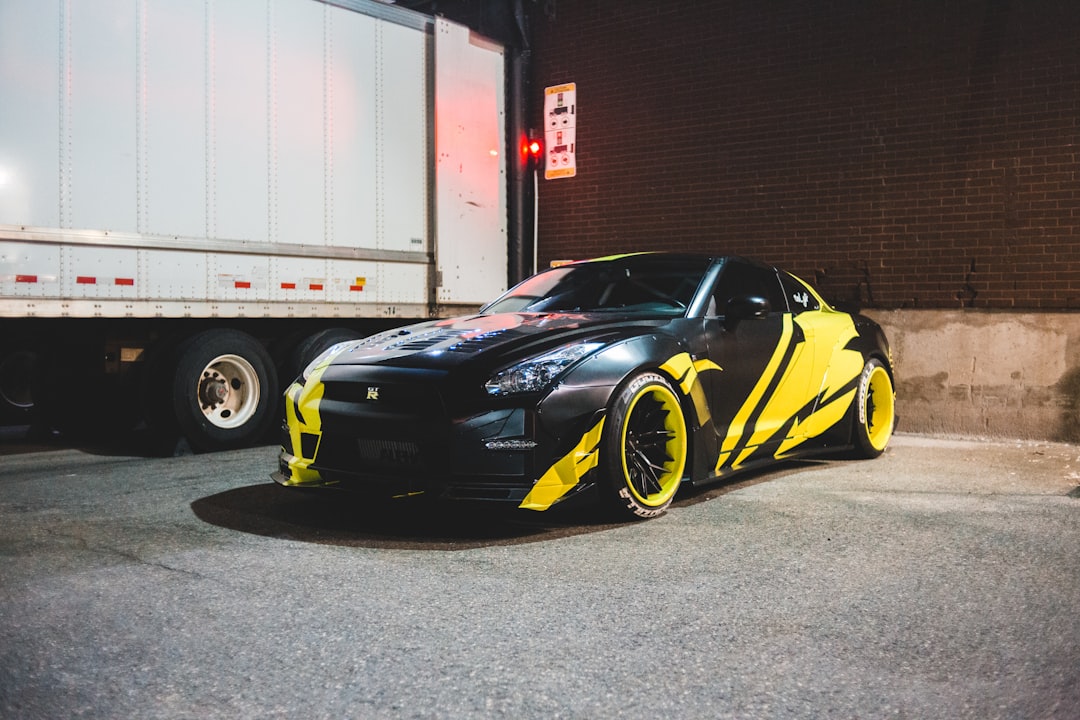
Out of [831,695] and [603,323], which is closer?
[831,695]

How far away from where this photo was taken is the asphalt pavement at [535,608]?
2.88 m

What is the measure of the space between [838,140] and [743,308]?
4.96m

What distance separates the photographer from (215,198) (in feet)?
25.9

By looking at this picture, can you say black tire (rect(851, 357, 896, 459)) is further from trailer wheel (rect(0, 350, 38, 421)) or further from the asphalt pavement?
trailer wheel (rect(0, 350, 38, 421))

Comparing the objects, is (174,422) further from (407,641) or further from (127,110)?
(407,641)

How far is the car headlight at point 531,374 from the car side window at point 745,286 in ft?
4.54

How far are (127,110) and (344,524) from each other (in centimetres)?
402

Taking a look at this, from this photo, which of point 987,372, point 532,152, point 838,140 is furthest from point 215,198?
point 987,372

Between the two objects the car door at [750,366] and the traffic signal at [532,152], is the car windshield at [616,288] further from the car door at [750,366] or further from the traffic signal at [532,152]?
the traffic signal at [532,152]

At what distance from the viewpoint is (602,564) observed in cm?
438

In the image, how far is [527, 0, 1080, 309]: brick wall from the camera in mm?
9162

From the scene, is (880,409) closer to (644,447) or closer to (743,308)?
(743,308)

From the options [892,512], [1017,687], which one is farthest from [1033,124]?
[1017,687]

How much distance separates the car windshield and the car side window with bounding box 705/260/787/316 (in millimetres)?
A: 143
